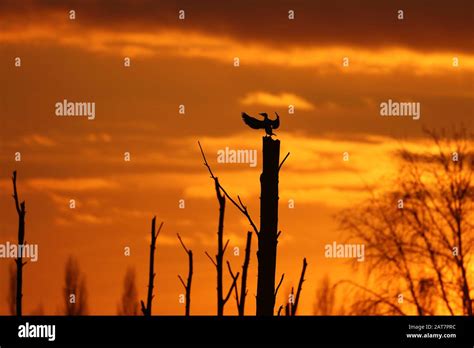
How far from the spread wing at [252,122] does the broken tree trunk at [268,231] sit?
2.07 m

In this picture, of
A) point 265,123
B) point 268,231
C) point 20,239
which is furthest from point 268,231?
point 20,239

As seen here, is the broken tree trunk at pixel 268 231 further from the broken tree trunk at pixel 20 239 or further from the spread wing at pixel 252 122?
the broken tree trunk at pixel 20 239

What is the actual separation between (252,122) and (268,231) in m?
2.76

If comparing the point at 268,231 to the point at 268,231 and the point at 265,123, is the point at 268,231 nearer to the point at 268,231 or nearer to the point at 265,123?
the point at 268,231

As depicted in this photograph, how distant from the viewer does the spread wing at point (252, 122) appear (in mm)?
15484

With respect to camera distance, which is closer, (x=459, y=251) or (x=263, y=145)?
(x=263, y=145)

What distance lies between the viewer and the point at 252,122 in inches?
621

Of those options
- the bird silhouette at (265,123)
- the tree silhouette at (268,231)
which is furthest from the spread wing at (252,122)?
the tree silhouette at (268,231)
